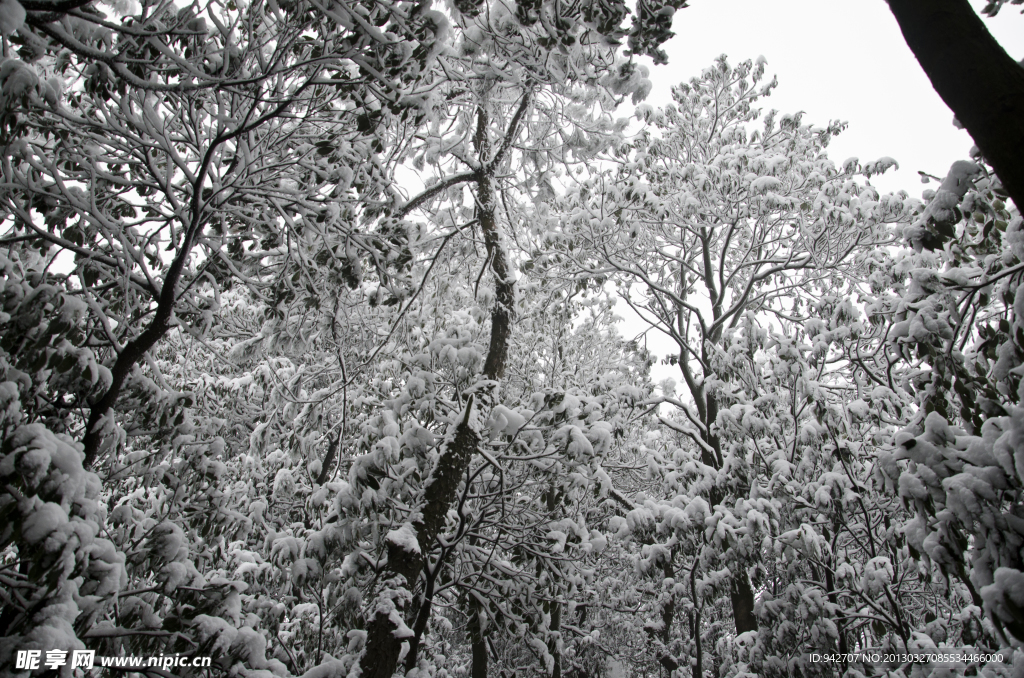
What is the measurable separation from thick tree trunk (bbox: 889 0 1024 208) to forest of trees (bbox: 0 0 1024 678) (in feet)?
0.04

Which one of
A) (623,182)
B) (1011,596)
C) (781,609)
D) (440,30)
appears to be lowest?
(781,609)

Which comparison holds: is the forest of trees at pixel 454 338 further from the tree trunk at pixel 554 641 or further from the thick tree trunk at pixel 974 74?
the tree trunk at pixel 554 641

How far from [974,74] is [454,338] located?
352 cm

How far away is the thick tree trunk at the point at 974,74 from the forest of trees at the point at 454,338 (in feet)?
0.04

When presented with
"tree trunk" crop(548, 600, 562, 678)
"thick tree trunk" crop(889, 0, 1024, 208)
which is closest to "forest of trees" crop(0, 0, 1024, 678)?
"thick tree trunk" crop(889, 0, 1024, 208)

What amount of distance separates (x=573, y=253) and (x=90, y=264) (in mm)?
5489

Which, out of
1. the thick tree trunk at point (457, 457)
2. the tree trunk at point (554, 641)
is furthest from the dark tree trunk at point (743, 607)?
the thick tree trunk at point (457, 457)

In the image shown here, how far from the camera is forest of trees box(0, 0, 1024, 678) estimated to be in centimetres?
201

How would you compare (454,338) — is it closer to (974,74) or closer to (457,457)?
(457,457)

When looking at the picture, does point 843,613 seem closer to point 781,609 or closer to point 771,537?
point 781,609

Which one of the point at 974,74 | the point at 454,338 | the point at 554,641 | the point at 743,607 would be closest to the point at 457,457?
the point at 454,338

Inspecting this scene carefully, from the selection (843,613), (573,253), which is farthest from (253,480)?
(843,613)

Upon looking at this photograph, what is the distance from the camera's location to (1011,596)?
157 centimetres

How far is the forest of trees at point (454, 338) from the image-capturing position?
201cm
